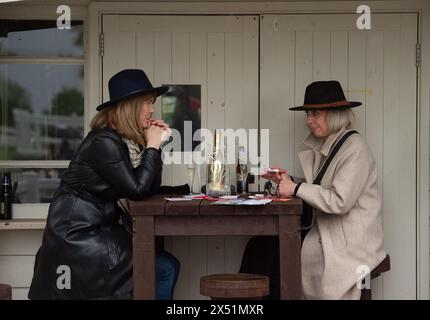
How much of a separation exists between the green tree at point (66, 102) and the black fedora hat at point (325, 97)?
5.32 feet

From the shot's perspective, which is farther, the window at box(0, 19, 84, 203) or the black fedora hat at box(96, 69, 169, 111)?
the window at box(0, 19, 84, 203)

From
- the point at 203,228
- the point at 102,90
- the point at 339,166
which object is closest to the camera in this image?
the point at 203,228

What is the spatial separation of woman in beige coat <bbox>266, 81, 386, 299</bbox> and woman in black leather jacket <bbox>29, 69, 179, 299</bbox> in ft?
3.07

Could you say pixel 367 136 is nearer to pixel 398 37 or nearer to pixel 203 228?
pixel 398 37

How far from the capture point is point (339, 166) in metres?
5.27

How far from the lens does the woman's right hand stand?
16.3 ft

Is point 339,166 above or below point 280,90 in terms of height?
below

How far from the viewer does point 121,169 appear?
15.6ft

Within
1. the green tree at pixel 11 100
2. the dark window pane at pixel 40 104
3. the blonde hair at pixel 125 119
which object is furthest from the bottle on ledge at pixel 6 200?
the blonde hair at pixel 125 119

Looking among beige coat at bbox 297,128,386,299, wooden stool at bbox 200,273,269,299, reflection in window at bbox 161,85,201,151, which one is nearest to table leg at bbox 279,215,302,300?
wooden stool at bbox 200,273,269,299

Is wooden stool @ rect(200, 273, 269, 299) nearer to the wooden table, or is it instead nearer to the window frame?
the wooden table

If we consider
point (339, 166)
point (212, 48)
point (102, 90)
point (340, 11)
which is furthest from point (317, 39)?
point (102, 90)

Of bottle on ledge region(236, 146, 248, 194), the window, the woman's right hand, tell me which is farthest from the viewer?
the window

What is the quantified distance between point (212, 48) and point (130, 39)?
0.57 meters
